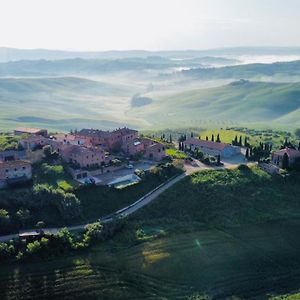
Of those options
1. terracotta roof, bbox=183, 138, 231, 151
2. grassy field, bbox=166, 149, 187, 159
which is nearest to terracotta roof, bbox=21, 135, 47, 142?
grassy field, bbox=166, 149, 187, 159

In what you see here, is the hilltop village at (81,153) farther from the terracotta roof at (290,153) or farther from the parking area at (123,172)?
the terracotta roof at (290,153)

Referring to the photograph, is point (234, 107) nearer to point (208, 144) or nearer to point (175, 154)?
point (208, 144)

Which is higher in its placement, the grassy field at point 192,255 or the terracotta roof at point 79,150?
the terracotta roof at point 79,150

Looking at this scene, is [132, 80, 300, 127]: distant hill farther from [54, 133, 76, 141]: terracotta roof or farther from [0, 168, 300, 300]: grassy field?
[0, 168, 300, 300]: grassy field

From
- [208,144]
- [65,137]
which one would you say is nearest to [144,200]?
[208,144]

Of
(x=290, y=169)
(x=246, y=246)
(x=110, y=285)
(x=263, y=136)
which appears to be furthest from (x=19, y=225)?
(x=263, y=136)

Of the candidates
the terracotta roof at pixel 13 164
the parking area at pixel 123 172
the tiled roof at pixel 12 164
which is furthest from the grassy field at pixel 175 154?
the tiled roof at pixel 12 164

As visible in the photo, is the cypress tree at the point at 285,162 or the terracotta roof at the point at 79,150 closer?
the terracotta roof at the point at 79,150
